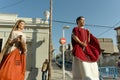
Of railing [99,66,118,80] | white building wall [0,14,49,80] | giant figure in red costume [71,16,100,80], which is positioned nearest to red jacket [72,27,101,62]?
giant figure in red costume [71,16,100,80]

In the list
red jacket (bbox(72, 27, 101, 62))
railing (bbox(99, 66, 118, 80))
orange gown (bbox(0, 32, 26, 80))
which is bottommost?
railing (bbox(99, 66, 118, 80))

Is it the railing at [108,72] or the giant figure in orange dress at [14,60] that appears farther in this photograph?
the railing at [108,72]

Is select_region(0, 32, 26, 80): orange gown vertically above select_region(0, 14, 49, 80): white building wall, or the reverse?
select_region(0, 14, 49, 80): white building wall

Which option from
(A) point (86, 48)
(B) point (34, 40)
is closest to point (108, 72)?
(B) point (34, 40)

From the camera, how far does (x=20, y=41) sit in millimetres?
4699

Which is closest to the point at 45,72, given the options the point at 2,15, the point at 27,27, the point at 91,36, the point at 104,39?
the point at 27,27

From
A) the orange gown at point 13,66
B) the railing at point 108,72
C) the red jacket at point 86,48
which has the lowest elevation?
the railing at point 108,72

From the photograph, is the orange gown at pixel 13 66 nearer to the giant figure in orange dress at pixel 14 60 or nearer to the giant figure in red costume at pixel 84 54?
the giant figure in orange dress at pixel 14 60

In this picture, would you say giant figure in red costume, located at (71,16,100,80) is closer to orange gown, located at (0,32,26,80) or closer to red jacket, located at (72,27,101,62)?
red jacket, located at (72,27,101,62)

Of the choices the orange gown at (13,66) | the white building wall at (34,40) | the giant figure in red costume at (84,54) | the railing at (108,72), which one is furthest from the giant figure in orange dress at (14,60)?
the white building wall at (34,40)

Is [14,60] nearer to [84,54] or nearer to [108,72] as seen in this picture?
[84,54]

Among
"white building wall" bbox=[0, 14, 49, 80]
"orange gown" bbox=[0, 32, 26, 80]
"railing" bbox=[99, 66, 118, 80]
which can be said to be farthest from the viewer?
"white building wall" bbox=[0, 14, 49, 80]

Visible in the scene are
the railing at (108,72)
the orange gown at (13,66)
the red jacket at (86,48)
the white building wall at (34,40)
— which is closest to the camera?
the orange gown at (13,66)

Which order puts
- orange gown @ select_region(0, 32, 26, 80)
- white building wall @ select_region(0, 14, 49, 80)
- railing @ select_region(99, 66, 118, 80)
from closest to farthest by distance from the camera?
orange gown @ select_region(0, 32, 26, 80)
railing @ select_region(99, 66, 118, 80)
white building wall @ select_region(0, 14, 49, 80)
